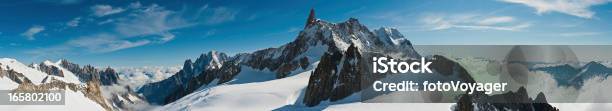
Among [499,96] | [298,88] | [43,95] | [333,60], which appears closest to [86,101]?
[43,95]

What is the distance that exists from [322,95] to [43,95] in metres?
56.6

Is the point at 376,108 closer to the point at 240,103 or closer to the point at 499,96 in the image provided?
the point at 499,96

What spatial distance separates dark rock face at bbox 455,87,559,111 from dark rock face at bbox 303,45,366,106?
96.8 ft

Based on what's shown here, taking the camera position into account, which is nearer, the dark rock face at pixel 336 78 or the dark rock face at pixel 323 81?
the dark rock face at pixel 336 78

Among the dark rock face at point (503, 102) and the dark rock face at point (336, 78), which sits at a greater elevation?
the dark rock face at point (336, 78)

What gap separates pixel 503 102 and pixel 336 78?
138ft

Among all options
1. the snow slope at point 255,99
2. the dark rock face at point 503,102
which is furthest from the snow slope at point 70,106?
the dark rock face at point 503,102

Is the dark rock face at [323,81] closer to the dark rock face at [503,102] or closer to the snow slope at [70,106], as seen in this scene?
the dark rock face at [503,102]

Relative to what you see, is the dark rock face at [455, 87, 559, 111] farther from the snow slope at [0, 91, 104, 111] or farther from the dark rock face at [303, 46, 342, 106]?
the snow slope at [0, 91, 104, 111]

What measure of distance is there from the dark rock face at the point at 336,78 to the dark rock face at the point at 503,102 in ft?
96.8

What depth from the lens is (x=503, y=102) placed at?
3937 inches

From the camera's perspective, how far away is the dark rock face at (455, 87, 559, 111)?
9294 centimetres

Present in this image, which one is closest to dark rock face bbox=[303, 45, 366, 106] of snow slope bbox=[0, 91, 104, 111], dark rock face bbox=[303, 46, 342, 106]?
dark rock face bbox=[303, 46, 342, 106]

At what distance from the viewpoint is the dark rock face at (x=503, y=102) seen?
92.9 m
